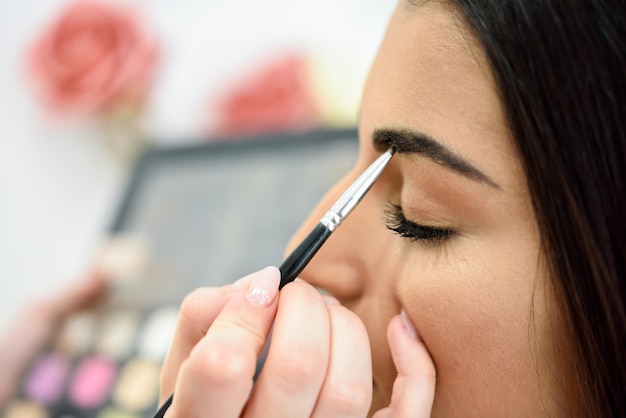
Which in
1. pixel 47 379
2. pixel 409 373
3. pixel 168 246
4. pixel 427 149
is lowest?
pixel 47 379

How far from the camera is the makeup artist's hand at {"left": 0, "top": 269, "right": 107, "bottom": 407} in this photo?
846 millimetres

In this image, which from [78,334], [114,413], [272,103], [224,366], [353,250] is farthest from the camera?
[272,103]

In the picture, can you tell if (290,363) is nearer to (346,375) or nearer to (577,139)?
(346,375)

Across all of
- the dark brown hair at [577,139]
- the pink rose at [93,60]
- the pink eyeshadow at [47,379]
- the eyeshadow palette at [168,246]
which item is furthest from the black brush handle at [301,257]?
the pink rose at [93,60]

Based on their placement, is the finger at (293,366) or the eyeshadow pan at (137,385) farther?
the eyeshadow pan at (137,385)

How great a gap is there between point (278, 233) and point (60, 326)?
33cm

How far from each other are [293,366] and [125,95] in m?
0.83

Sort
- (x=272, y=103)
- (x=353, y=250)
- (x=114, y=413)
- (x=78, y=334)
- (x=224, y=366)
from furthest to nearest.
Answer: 1. (x=272, y=103)
2. (x=78, y=334)
3. (x=114, y=413)
4. (x=353, y=250)
5. (x=224, y=366)

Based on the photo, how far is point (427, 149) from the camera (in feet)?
1.22

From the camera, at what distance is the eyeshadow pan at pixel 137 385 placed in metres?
0.76

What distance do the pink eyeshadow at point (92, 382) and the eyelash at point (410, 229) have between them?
513 mm

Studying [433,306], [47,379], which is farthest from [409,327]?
[47,379]

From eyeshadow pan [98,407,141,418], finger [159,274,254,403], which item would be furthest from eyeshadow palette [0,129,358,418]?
finger [159,274,254,403]

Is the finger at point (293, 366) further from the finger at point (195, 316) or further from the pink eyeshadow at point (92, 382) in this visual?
the pink eyeshadow at point (92, 382)
